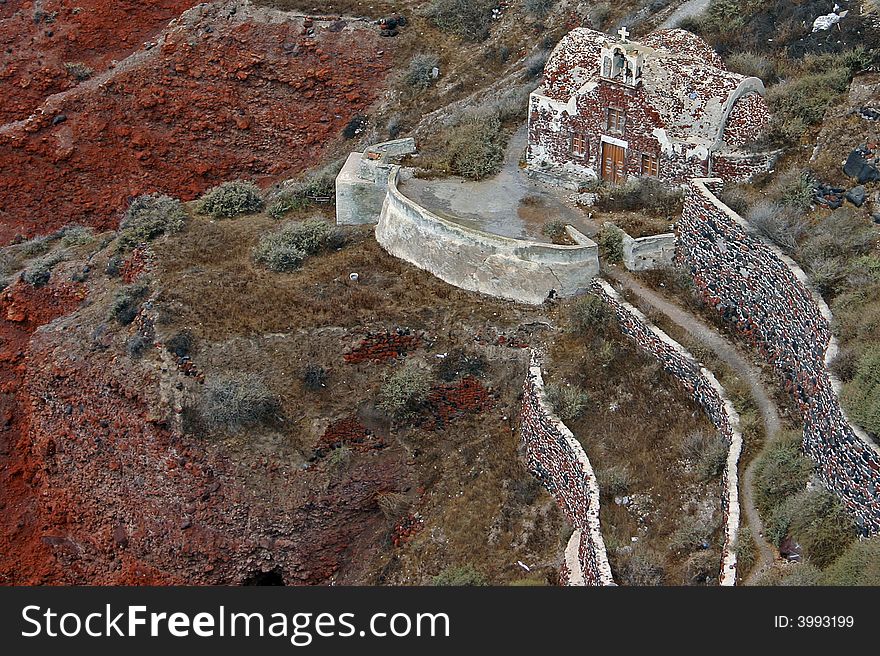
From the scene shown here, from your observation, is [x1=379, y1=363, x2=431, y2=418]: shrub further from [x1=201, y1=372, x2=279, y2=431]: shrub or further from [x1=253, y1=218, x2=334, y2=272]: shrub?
[x1=253, y1=218, x2=334, y2=272]: shrub

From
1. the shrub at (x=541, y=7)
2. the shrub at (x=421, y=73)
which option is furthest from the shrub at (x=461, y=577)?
the shrub at (x=541, y=7)


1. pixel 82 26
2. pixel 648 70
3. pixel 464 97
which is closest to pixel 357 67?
pixel 464 97

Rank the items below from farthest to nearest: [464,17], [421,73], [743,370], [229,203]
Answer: [464,17] → [421,73] → [229,203] → [743,370]

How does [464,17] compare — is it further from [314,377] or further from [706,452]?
[706,452]

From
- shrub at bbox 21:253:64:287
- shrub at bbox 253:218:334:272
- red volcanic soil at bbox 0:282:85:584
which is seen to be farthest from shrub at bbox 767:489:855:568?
shrub at bbox 21:253:64:287

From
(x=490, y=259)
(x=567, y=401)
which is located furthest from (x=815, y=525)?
(x=490, y=259)

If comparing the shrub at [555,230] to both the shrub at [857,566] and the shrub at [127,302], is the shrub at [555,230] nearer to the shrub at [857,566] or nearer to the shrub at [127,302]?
the shrub at [127,302]
